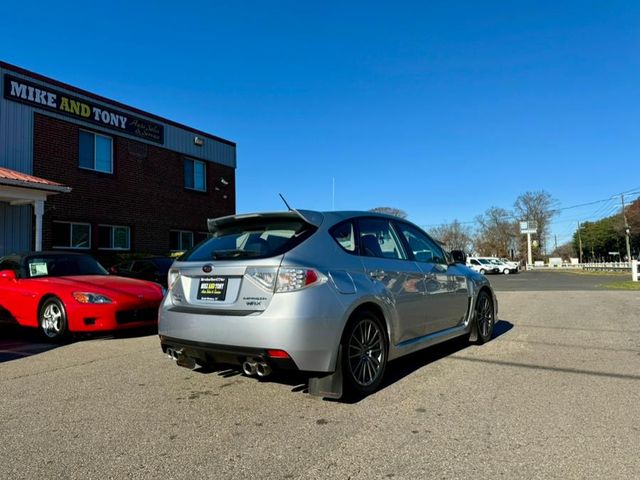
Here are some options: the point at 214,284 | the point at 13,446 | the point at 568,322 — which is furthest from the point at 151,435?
the point at 568,322

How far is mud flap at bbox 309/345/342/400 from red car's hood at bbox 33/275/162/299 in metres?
4.83

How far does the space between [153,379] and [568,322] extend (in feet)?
23.6

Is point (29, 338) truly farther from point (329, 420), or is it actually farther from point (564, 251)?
point (564, 251)

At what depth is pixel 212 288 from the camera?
434cm

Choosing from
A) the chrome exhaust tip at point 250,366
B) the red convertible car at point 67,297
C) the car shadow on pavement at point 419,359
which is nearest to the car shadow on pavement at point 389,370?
the car shadow on pavement at point 419,359

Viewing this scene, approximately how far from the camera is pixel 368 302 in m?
4.42

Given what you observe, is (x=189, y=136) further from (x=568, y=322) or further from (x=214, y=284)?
(x=214, y=284)

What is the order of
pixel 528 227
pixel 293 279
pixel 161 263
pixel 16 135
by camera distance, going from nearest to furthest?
pixel 293 279 < pixel 161 263 < pixel 16 135 < pixel 528 227

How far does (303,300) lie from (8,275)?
7.00m

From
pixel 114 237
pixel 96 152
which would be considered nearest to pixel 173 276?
pixel 114 237

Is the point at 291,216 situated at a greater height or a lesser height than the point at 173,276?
greater

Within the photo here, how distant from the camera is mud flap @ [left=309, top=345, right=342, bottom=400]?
4.02 metres

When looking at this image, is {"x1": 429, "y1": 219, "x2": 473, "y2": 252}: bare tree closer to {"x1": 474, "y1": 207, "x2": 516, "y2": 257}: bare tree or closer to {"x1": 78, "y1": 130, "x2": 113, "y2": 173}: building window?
{"x1": 474, "y1": 207, "x2": 516, "y2": 257}: bare tree

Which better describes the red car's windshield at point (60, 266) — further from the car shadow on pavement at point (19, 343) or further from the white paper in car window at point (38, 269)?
the car shadow on pavement at point (19, 343)
